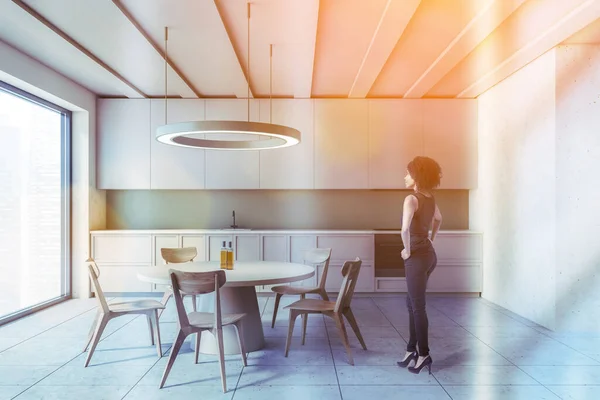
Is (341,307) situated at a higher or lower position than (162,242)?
lower

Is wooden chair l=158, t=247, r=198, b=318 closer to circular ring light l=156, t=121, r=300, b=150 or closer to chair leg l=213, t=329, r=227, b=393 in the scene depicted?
circular ring light l=156, t=121, r=300, b=150

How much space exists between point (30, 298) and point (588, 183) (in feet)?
21.8

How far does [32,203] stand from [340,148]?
4275 millimetres

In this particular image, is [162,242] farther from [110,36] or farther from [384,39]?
[384,39]

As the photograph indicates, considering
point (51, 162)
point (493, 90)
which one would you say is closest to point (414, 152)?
point (493, 90)

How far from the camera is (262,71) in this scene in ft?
16.9

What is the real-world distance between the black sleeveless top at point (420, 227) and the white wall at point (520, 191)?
6.42ft

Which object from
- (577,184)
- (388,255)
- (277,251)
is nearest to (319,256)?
(277,251)

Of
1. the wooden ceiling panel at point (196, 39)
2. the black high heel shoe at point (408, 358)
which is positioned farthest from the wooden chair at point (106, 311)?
the wooden ceiling panel at point (196, 39)

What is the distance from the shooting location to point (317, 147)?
20.6 ft

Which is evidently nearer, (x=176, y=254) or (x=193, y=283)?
(x=193, y=283)

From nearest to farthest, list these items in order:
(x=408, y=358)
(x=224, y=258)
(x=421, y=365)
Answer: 1. (x=421, y=365)
2. (x=408, y=358)
3. (x=224, y=258)

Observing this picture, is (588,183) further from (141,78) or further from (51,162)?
(51,162)

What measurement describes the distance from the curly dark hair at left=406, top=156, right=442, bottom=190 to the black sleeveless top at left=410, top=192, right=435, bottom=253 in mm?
115
